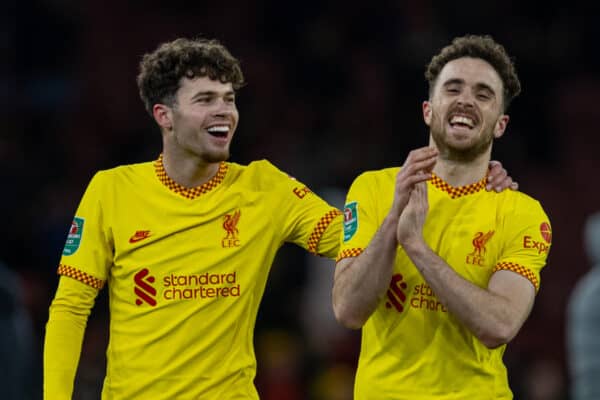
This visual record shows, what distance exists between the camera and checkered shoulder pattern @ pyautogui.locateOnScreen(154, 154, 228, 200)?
5.48m

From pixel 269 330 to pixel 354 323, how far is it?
5180 millimetres

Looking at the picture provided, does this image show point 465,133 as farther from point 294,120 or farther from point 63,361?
point 294,120

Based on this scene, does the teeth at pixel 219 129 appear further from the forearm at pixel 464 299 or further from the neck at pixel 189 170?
the forearm at pixel 464 299

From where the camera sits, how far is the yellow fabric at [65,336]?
Result: 5.15 metres

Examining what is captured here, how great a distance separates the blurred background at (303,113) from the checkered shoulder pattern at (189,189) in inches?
168

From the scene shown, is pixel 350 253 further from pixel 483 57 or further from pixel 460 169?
pixel 483 57

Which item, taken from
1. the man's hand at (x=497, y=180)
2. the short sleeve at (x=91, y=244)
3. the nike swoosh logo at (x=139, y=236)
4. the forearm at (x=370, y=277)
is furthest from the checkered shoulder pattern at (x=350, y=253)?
the short sleeve at (x=91, y=244)

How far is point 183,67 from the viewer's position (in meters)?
5.53

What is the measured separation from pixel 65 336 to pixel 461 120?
1.72 meters

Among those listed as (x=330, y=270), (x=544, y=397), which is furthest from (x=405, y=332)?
(x=330, y=270)

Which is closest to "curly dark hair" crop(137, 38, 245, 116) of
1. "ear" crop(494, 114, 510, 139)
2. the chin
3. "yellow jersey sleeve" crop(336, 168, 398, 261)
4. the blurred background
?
the chin

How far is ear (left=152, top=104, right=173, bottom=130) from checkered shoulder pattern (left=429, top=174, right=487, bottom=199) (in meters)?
1.13

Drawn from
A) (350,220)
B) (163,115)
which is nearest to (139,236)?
(163,115)

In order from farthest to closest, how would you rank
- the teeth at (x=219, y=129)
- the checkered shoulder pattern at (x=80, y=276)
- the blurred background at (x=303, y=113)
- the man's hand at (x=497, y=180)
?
the blurred background at (x=303, y=113) < the teeth at (x=219, y=129) < the checkered shoulder pattern at (x=80, y=276) < the man's hand at (x=497, y=180)
